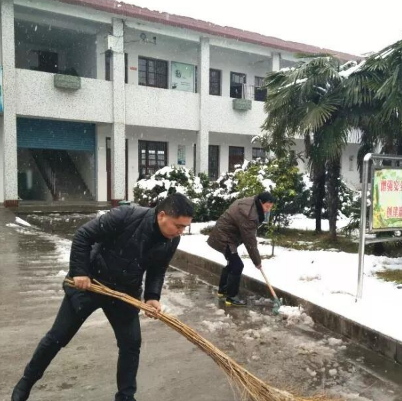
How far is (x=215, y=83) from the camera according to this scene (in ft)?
65.2

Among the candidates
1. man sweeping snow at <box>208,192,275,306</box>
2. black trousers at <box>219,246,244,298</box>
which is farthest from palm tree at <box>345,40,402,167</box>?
black trousers at <box>219,246,244,298</box>

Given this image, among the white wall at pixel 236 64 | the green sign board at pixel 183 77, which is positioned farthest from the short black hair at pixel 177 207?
the white wall at pixel 236 64

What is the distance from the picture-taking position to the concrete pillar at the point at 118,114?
1544 cm

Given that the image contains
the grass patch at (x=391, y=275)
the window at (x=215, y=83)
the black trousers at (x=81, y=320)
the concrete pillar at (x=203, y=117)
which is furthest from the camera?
the window at (x=215, y=83)

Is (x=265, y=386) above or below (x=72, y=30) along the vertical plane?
below

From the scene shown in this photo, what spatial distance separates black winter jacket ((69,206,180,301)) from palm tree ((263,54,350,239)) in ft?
17.7

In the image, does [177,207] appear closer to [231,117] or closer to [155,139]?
[155,139]

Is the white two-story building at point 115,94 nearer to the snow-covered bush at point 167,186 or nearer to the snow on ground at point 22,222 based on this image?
the snow on ground at point 22,222

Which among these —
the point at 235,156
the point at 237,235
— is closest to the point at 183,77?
the point at 235,156

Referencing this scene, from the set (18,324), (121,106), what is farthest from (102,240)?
(121,106)

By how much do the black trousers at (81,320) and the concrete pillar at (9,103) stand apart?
40.6 feet

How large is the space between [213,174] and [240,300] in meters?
15.3

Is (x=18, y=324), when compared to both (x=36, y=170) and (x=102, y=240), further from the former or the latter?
(x=36, y=170)

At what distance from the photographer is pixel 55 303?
16.6 ft
